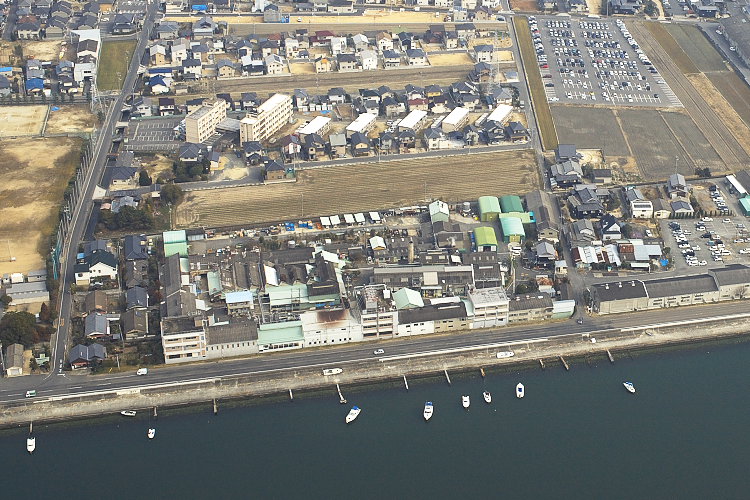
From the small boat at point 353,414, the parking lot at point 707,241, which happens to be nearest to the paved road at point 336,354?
the small boat at point 353,414

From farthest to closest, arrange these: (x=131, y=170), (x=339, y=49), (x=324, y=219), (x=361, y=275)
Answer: (x=339, y=49) < (x=131, y=170) < (x=324, y=219) < (x=361, y=275)

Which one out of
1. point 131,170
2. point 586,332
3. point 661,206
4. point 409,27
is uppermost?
point 409,27

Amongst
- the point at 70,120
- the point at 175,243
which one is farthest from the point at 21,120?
the point at 175,243

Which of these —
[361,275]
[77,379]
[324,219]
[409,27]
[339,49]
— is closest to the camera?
[77,379]

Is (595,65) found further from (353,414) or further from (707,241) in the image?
(353,414)

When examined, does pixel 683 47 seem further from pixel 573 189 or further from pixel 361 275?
pixel 361 275

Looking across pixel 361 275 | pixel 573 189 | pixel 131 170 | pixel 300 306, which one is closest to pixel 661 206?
pixel 573 189

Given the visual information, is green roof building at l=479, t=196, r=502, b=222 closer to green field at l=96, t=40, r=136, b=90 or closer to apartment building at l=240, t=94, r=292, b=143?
apartment building at l=240, t=94, r=292, b=143
